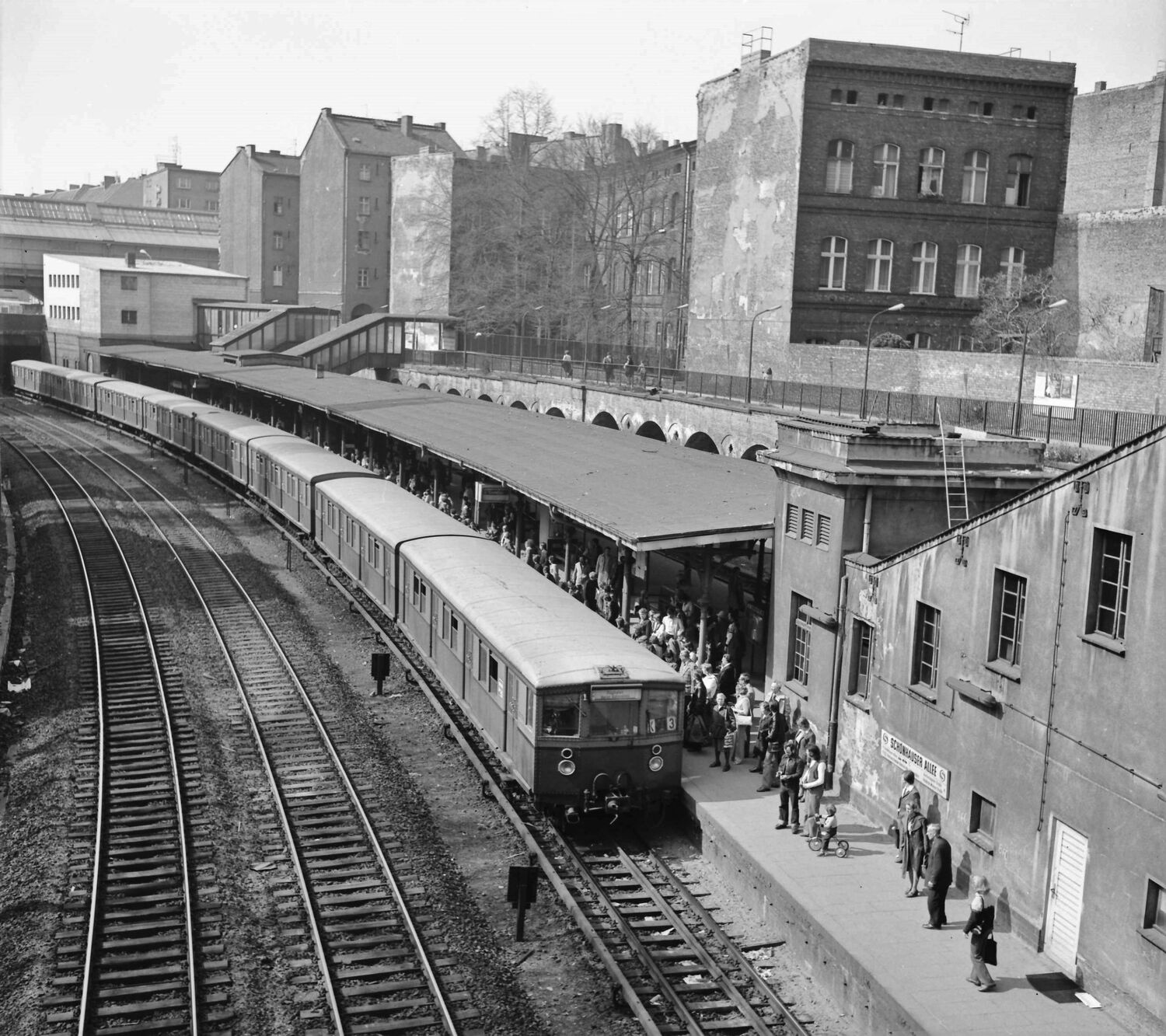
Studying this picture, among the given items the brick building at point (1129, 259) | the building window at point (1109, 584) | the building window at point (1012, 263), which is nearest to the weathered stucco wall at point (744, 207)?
the building window at point (1012, 263)

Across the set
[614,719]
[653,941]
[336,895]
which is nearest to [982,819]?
[653,941]

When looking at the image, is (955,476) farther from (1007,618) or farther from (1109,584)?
(1109,584)

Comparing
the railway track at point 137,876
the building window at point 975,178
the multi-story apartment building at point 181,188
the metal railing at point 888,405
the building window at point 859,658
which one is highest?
the multi-story apartment building at point 181,188

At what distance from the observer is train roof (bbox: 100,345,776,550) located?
21484 mm

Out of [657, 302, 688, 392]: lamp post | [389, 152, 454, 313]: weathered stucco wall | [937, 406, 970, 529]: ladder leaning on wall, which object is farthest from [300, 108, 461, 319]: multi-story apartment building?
[937, 406, 970, 529]: ladder leaning on wall

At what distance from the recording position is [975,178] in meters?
47.0

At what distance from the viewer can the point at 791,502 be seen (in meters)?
19.7

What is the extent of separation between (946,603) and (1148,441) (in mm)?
3935

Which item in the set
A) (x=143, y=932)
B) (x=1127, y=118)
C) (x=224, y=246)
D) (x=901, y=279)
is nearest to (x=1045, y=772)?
(x=143, y=932)

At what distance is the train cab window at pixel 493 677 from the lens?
1827cm

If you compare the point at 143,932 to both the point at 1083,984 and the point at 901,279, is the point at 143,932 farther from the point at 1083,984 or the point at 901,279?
the point at 901,279

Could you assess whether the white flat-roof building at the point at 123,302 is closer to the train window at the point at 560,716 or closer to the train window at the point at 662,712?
the train window at the point at 560,716

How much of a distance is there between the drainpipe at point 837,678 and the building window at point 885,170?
3062 centimetres

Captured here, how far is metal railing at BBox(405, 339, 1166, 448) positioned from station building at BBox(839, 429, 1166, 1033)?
8.47ft
